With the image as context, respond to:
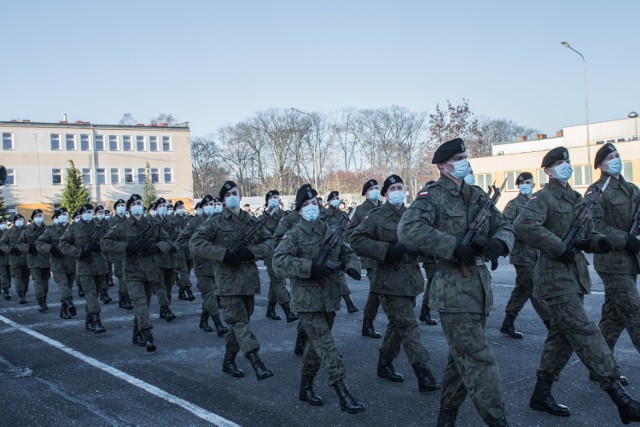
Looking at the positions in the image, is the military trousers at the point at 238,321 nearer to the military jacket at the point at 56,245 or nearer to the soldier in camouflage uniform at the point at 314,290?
the soldier in camouflage uniform at the point at 314,290

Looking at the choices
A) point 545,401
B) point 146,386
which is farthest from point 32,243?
point 545,401

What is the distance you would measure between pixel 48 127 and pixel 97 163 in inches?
199

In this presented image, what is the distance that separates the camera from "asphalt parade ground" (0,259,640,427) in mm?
5543

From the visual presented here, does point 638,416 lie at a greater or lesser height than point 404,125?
lesser

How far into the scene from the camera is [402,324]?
6305mm

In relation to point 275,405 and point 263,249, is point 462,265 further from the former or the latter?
point 263,249

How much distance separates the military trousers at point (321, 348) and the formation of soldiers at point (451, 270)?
0.01m

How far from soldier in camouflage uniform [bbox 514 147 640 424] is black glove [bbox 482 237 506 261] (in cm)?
97

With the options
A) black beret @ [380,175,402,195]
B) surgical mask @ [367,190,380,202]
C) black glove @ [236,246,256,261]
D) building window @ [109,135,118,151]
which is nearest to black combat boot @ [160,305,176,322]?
surgical mask @ [367,190,380,202]

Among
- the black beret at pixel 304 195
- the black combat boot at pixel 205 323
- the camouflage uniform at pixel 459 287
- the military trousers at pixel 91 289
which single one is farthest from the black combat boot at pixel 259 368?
the military trousers at pixel 91 289

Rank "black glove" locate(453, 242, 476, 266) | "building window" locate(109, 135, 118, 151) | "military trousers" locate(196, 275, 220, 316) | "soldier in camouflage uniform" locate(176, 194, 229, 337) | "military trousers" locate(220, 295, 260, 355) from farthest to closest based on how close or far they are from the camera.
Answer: "building window" locate(109, 135, 118, 151), "military trousers" locate(196, 275, 220, 316), "soldier in camouflage uniform" locate(176, 194, 229, 337), "military trousers" locate(220, 295, 260, 355), "black glove" locate(453, 242, 476, 266)

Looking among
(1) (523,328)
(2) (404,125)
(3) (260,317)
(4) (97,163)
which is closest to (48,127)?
(4) (97,163)

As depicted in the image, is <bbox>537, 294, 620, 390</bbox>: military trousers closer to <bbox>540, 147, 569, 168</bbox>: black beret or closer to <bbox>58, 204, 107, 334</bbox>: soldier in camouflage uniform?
<bbox>540, 147, 569, 168</bbox>: black beret

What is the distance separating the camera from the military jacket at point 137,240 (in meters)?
9.31
